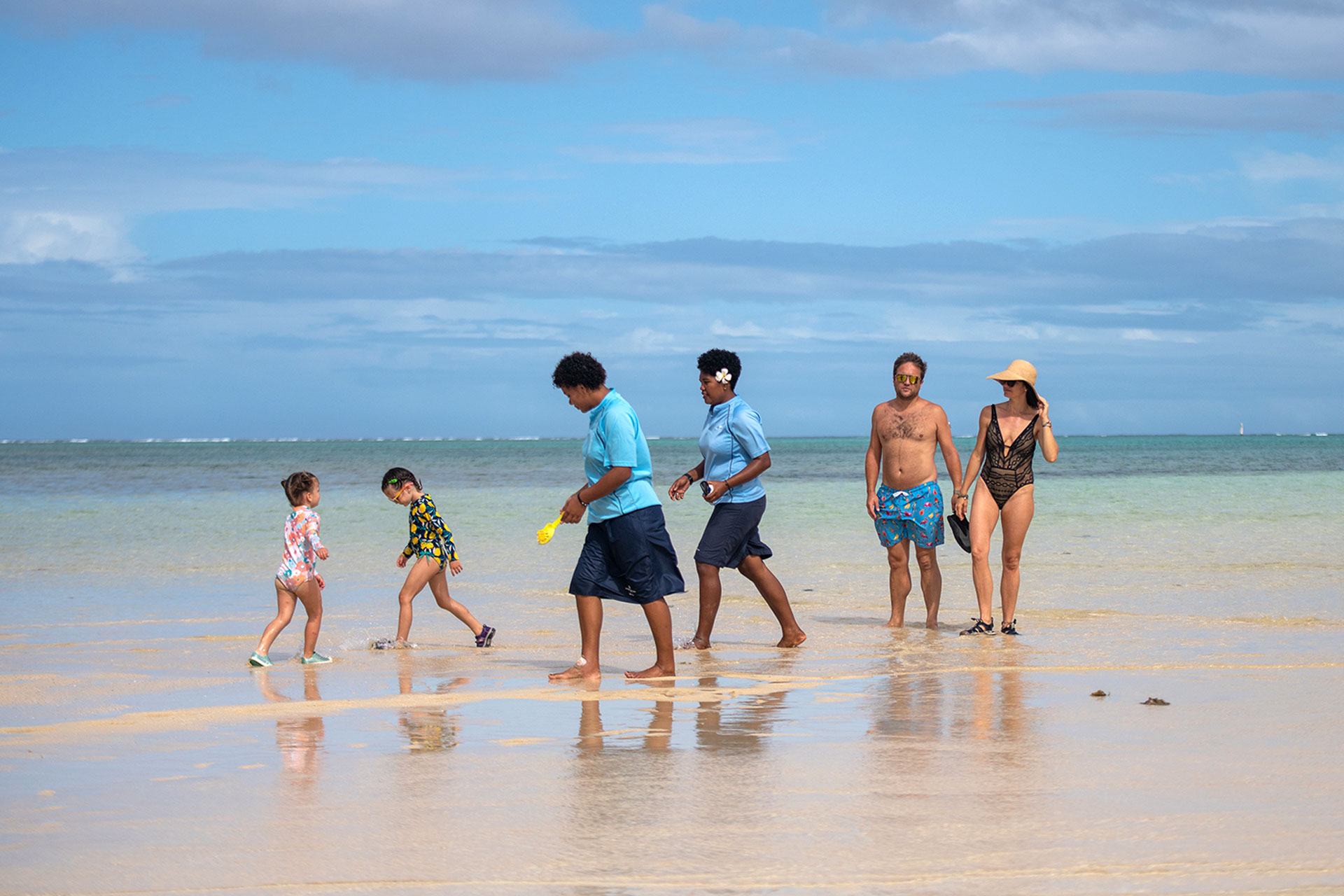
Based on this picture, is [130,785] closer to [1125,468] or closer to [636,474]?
[636,474]

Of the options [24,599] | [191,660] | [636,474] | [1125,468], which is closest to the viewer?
[636,474]

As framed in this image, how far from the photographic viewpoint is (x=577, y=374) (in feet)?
20.9

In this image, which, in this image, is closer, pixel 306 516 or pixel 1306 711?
pixel 1306 711

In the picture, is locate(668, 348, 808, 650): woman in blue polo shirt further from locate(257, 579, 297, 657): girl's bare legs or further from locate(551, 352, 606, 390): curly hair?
locate(257, 579, 297, 657): girl's bare legs

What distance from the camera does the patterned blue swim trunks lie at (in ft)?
28.0

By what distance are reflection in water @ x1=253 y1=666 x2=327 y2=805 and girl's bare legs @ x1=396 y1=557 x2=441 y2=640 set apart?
1650 millimetres

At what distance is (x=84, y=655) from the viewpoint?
7.28 meters

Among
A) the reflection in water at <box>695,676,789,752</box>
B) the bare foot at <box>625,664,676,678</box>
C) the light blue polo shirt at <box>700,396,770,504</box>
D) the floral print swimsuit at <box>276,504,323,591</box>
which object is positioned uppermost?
the light blue polo shirt at <box>700,396,770,504</box>

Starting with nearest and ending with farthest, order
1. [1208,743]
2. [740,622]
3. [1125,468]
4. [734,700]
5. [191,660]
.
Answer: [1208,743] → [734,700] → [191,660] → [740,622] → [1125,468]

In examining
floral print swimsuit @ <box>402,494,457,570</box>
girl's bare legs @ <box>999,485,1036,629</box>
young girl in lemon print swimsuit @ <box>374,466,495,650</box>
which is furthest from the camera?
girl's bare legs @ <box>999,485,1036,629</box>

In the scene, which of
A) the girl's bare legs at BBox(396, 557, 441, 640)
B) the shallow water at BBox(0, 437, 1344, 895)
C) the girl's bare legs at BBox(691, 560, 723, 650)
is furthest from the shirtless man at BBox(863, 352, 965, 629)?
the girl's bare legs at BBox(396, 557, 441, 640)

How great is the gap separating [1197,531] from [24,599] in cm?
1392

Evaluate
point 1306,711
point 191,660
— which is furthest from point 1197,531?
point 191,660

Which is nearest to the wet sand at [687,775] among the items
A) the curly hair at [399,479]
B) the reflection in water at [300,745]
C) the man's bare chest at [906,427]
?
the reflection in water at [300,745]
